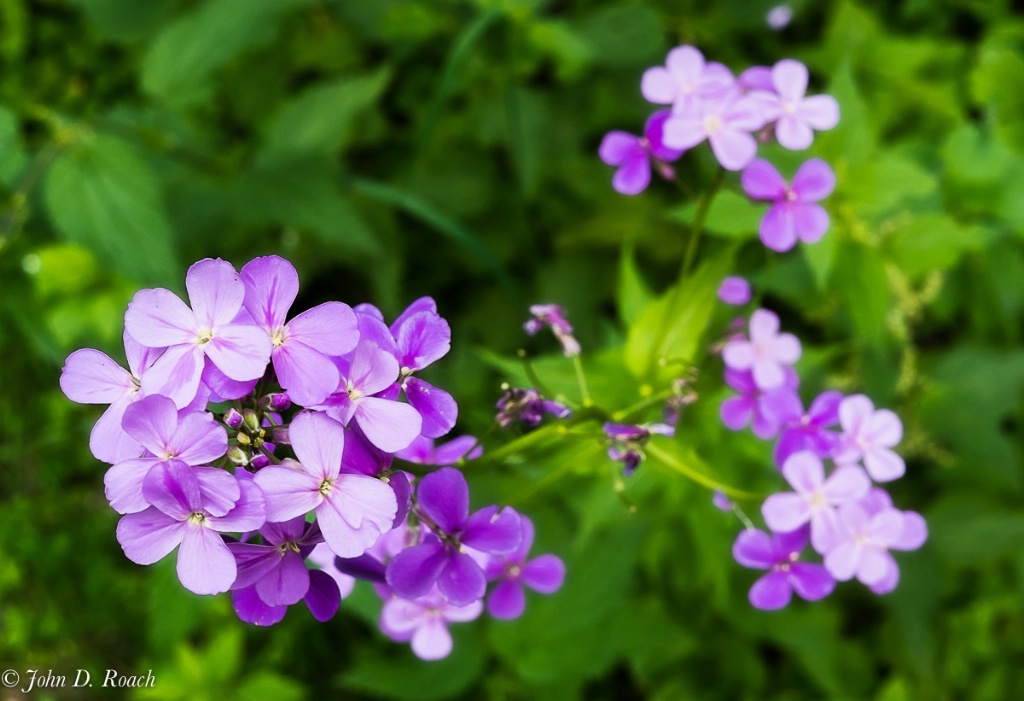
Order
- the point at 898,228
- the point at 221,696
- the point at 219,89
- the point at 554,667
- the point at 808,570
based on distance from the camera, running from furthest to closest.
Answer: the point at 219,89 → the point at 221,696 → the point at 898,228 → the point at 554,667 → the point at 808,570

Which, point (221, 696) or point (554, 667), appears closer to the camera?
point (554, 667)

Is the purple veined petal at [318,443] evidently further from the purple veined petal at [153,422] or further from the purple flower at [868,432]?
the purple flower at [868,432]

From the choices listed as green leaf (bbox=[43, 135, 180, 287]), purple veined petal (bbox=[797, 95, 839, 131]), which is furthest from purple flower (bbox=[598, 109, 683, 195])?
green leaf (bbox=[43, 135, 180, 287])

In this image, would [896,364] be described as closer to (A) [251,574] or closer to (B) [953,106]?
(B) [953,106]

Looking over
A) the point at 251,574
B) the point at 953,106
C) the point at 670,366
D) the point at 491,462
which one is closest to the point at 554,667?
the point at 670,366

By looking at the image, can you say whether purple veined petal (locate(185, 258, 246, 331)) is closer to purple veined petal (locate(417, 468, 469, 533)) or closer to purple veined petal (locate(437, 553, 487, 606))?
purple veined petal (locate(417, 468, 469, 533))

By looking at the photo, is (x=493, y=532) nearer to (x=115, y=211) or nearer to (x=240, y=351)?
(x=240, y=351)

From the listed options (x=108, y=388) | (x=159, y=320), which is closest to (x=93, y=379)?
(x=108, y=388)
